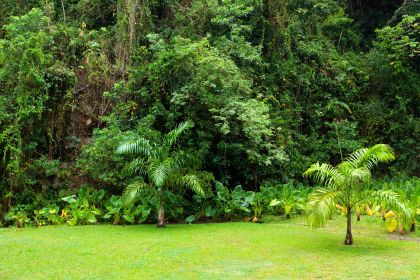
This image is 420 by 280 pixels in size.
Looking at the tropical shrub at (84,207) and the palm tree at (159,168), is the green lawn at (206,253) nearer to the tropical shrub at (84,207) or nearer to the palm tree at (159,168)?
the tropical shrub at (84,207)

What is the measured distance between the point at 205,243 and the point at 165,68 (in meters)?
5.67

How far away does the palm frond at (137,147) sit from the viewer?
9.60 metres

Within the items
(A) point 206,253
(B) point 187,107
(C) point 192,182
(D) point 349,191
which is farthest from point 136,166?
(D) point 349,191

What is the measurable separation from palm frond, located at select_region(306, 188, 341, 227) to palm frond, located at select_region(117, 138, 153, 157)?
12.9 ft

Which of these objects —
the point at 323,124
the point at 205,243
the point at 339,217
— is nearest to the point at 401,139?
the point at 323,124

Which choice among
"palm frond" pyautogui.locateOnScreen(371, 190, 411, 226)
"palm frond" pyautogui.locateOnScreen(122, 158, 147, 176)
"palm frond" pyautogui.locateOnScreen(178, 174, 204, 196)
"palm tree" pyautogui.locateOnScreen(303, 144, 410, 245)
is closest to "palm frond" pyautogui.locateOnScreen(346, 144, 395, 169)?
"palm tree" pyautogui.locateOnScreen(303, 144, 410, 245)

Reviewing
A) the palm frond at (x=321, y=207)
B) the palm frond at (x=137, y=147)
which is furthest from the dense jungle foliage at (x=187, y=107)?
the palm frond at (x=321, y=207)

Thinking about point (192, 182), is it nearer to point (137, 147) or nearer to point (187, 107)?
point (137, 147)

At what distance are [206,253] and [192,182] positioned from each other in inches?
104

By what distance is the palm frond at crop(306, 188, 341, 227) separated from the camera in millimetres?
7055

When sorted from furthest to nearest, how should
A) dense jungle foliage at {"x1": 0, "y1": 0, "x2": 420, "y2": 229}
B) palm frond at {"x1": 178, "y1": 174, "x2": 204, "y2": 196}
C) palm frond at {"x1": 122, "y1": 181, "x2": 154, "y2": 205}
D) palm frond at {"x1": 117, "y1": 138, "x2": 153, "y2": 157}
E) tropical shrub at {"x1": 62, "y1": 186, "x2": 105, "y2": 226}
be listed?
1. dense jungle foliage at {"x1": 0, "y1": 0, "x2": 420, "y2": 229}
2. tropical shrub at {"x1": 62, "y1": 186, "x2": 105, "y2": 226}
3. palm frond at {"x1": 117, "y1": 138, "x2": 153, "y2": 157}
4. palm frond at {"x1": 178, "y1": 174, "x2": 204, "y2": 196}
5. palm frond at {"x1": 122, "y1": 181, "x2": 154, "y2": 205}

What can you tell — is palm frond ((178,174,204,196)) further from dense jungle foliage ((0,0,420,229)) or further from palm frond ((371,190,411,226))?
palm frond ((371,190,411,226))

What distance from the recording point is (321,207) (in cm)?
711

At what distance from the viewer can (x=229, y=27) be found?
564 inches
